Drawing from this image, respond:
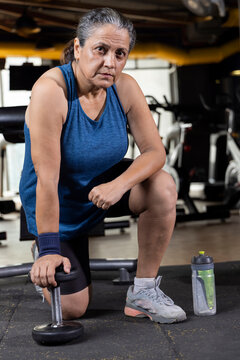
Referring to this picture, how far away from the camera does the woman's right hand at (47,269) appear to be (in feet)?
4.42

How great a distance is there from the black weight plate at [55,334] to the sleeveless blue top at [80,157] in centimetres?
37

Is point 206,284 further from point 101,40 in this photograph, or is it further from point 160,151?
point 101,40

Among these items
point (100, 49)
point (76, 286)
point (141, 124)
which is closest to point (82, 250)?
point (76, 286)

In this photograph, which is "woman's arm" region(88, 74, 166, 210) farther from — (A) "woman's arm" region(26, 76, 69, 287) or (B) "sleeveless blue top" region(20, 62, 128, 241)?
(A) "woman's arm" region(26, 76, 69, 287)

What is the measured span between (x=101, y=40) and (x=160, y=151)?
399mm

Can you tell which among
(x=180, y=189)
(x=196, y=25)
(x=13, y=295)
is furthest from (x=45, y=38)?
(x=13, y=295)

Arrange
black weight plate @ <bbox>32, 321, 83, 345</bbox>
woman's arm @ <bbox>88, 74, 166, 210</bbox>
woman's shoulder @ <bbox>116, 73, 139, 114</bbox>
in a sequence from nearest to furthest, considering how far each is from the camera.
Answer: black weight plate @ <bbox>32, 321, 83, 345</bbox>
woman's arm @ <bbox>88, 74, 166, 210</bbox>
woman's shoulder @ <bbox>116, 73, 139, 114</bbox>

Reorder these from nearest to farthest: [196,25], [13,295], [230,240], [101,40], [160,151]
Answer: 1. [101,40]
2. [160,151]
3. [13,295]
4. [230,240]
5. [196,25]

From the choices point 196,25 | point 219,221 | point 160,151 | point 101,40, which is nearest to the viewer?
point 101,40

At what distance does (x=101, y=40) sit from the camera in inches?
59.0

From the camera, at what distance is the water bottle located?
170 cm

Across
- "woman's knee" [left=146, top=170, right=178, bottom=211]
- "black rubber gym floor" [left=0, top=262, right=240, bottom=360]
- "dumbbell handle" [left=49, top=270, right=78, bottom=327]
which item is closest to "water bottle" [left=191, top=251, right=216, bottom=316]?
"black rubber gym floor" [left=0, top=262, right=240, bottom=360]

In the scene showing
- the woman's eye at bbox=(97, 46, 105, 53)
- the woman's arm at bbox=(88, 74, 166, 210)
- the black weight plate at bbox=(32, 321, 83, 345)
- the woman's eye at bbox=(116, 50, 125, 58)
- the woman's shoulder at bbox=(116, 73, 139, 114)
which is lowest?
the black weight plate at bbox=(32, 321, 83, 345)

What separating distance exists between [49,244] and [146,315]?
489mm
